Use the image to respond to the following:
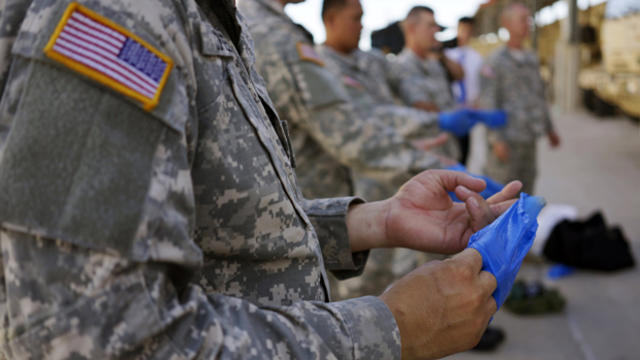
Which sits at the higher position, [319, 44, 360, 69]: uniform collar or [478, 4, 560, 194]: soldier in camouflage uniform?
[319, 44, 360, 69]: uniform collar

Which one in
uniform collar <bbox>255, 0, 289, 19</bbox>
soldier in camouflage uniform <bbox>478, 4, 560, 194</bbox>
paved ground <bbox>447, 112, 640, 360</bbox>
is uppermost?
uniform collar <bbox>255, 0, 289, 19</bbox>

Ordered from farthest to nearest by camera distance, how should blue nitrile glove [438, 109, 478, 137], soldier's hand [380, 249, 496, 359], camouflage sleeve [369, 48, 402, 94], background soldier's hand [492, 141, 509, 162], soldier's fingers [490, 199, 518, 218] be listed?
1. background soldier's hand [492, 141, 509, 162]
2. camouflage sleeve [369, 48, 402, 94]
3. blue nitrile glove [438, 109, 478, 137]
4. soldier's fingers [490, 199, 518, 218]
5. soldier's hand [380, 249, 496, 359]

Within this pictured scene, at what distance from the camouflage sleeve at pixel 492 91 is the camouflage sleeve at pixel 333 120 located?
261 cm

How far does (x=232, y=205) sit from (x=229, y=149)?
0.08m

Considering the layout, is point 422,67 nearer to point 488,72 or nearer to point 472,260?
point 488,72

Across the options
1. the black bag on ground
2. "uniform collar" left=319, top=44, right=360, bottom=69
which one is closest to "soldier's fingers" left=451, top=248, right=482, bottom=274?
"uniform collar" left=319, top=44, right=360, bottom=69

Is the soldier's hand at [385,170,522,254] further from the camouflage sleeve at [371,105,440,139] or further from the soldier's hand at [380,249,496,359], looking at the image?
the camouflage sleeve at [371,105,440,139]

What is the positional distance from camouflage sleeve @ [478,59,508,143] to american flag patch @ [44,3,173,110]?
192 inches

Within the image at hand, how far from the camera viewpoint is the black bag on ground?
4168mm

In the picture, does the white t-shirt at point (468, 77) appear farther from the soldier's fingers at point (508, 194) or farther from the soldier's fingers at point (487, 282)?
the soldier's fingers at point (487, 282)

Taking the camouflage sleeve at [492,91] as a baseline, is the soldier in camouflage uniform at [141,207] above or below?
→ above

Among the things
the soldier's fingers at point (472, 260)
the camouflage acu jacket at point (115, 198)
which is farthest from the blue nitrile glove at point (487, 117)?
the camouflage acu jacket at point (115, 198)

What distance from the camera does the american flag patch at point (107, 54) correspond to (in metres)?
0.61

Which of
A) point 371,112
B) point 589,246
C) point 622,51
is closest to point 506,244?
point 371,112
